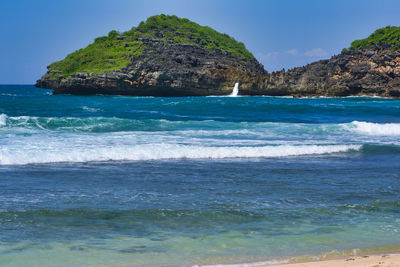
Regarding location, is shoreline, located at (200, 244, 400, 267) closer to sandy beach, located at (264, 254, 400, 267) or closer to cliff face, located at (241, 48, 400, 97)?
sandy beach, located at (264, 254, 400, 267)

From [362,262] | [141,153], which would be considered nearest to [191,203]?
[362,262]

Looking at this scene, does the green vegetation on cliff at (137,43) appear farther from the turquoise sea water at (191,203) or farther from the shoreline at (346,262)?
the shoreline at (346,262)

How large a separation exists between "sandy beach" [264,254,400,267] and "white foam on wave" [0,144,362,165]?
26.5 ft

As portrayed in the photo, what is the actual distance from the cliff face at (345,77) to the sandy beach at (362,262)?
63254 mm

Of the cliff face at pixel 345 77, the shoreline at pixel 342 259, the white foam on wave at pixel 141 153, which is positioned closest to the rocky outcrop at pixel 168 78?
the cliff face at pixel 345 77

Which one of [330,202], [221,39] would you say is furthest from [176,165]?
[221,39]

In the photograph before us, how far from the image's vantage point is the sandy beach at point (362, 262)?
455 centimetres

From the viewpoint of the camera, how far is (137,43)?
312 ft

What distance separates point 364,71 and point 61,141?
5766cm

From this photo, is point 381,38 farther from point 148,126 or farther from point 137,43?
point 148,126

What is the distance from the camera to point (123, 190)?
26.8 feet

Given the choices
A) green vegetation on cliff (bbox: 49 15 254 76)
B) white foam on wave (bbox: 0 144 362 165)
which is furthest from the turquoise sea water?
green vegetation on cliff (bbox: 49 15 254 76)

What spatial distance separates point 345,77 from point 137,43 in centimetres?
4815

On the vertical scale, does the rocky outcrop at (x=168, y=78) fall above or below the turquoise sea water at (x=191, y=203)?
above
